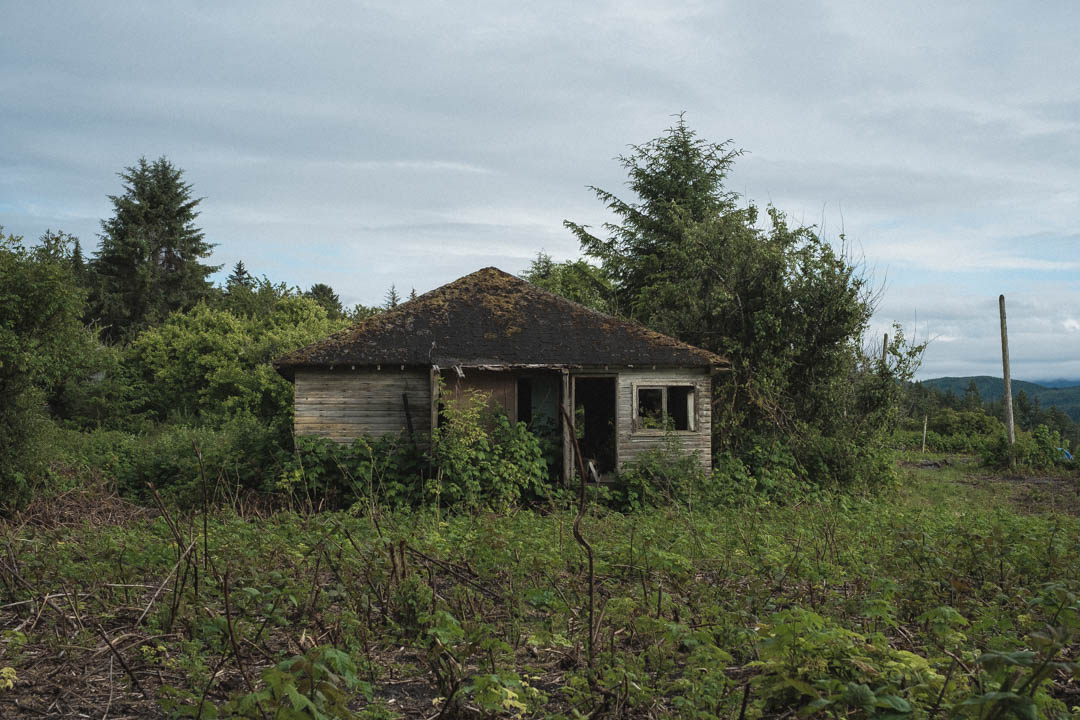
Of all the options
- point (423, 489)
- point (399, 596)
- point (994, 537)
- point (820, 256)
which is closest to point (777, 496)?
point (820, 256)

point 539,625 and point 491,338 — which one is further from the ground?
point 491,338

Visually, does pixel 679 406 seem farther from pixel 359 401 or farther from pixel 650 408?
pixel 359 401

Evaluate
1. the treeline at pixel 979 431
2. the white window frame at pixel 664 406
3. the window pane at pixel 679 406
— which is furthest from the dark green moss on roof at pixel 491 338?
the treeline at pixel 979 431

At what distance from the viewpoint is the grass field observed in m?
3.30

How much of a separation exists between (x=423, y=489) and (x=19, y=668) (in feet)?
34.6

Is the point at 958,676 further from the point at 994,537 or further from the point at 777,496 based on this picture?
the point at 777,496

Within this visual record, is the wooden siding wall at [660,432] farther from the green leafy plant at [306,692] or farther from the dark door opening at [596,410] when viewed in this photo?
the green leafy plant at [306,692]

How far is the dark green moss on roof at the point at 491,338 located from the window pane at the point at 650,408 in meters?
1.27

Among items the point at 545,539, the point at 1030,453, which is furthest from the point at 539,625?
the point at 1030,453

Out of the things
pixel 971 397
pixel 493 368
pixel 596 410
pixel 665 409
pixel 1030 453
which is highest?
pixel 493 368

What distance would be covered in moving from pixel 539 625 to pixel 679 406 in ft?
55.1

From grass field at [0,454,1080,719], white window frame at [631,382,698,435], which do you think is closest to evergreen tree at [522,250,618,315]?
white window frame at [631,382,698,435]

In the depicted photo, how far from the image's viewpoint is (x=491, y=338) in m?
17.3

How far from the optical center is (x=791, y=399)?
19.3 meters
